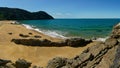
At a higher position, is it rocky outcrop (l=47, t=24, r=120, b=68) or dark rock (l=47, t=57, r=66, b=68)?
rocky outcrop (l=47, t=24, r=120, b=68)

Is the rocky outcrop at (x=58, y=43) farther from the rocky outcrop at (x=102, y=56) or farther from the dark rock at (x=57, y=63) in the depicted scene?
the rocky outcrop at (x=102, y=56)

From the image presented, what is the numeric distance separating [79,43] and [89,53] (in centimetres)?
1455

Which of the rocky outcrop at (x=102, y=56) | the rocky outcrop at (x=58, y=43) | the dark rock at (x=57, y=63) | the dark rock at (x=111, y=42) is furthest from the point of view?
the rocky outcrop at (x=58, y=43)

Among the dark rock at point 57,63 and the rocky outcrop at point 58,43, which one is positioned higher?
the dark rock at point 57,63

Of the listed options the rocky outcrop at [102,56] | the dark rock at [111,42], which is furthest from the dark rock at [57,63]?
the dark rock at [111,42]

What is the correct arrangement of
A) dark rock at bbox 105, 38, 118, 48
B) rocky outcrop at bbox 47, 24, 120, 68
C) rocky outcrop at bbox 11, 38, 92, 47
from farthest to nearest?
1. rocky outcrop at bbox 11, 38, 92, 47
2. dark rock at bbox 105, 38, 118, 48
3. rocky outcrop at bbox 47, 24, 120, 68

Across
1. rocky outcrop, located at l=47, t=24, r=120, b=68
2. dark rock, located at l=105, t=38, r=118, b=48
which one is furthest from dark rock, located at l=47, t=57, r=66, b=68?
dark rock, located at l=105, t=38, r=118, b=48

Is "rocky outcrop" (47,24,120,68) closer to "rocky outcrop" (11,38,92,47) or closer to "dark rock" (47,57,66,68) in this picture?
"dark rock" (47,57,66,68)

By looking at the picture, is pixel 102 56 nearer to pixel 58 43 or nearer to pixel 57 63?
pixel 57 63

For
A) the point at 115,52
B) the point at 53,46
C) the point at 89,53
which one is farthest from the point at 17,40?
the point at 115,52

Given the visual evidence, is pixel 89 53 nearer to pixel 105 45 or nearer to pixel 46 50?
pixel 105 45

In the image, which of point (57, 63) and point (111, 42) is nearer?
point (111, 42)

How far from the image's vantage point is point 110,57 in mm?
11109

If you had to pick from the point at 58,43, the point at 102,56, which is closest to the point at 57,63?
the point at 102,56
